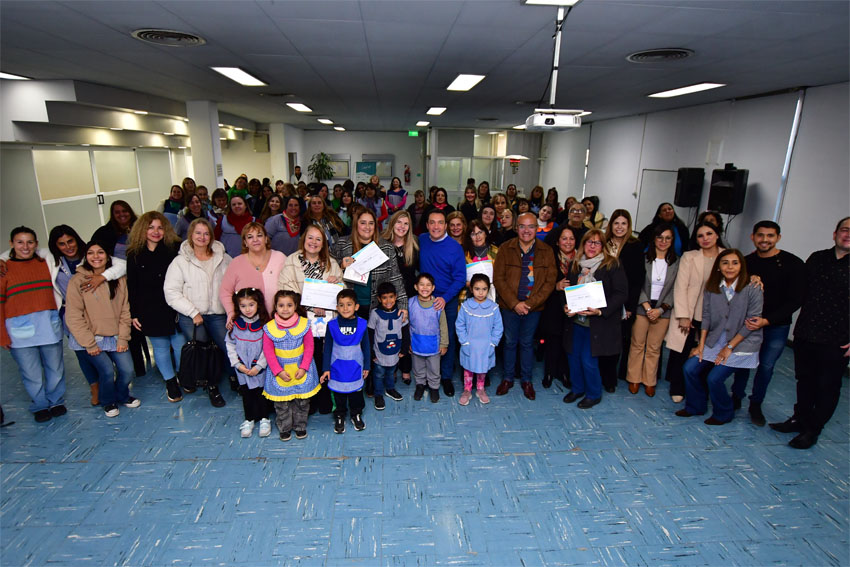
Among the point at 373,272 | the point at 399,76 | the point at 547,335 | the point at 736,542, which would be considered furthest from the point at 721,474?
the point at 399,76

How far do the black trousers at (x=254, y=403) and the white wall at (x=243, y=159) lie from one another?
13759 mm

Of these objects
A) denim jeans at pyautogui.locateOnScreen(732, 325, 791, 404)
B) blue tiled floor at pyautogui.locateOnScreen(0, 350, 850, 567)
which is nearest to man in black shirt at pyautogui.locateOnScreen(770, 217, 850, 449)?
denim jeans at pyautogui.locateOnScreen(732, 325, 791, 404)

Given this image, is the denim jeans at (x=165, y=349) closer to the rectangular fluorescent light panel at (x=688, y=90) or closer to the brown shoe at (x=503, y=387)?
the brown shoe at (x=503, y=387)

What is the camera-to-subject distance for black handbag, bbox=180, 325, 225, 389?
12.6 feet

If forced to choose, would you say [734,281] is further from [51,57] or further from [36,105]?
[36,105]

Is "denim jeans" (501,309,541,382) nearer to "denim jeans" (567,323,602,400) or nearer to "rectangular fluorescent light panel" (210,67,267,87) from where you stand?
"denim jeans" (567,323,602,400)

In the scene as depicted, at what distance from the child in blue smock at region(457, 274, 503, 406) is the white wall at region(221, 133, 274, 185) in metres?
13.8

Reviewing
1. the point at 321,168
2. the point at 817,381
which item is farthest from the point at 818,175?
the point at 321,168

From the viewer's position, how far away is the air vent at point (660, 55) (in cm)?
399

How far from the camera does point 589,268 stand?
153 inches

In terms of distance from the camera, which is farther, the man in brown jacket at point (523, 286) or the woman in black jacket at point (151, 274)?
the man in brown jacket at point (523, 286)

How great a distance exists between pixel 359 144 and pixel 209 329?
14.8 metres

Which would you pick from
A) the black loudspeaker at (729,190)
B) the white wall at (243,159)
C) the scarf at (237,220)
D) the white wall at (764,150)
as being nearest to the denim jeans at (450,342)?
the scarf at (237,220)

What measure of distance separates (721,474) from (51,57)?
737 centimetres
